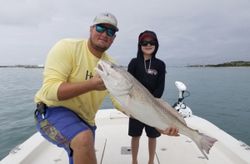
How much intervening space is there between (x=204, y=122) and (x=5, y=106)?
38.2 ft

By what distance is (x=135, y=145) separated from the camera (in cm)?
430

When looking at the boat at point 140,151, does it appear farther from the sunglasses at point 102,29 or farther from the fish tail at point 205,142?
the sunglasses at point 102,29

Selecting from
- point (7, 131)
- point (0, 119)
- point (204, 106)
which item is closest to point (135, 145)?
point (7, 131)

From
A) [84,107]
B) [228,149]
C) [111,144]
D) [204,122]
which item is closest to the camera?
[84,107]

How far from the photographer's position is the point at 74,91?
107 inches

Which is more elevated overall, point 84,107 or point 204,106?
point 84,107

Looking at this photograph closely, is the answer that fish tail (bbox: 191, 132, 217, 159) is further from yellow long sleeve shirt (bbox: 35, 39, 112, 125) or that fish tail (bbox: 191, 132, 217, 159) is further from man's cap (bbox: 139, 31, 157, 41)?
man's cap (bbox: 139, 31, 157, 41)

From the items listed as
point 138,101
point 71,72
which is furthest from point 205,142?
point 71,72

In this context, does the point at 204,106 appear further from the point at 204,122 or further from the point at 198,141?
the point at 198,141

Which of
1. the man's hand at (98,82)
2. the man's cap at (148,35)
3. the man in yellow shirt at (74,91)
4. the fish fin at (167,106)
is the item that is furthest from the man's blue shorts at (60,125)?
the man's cap at (148,35)

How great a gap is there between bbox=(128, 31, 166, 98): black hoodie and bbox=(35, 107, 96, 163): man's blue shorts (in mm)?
1412

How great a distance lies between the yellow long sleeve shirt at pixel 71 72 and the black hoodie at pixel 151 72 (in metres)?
0.86

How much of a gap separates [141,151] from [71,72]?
251cm

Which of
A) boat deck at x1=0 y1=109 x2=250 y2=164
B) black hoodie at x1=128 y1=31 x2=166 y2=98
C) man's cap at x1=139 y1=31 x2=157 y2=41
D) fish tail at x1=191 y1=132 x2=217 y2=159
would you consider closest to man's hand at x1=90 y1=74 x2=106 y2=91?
fish tail at x1=191 y1=132 x2=217 y2=159
